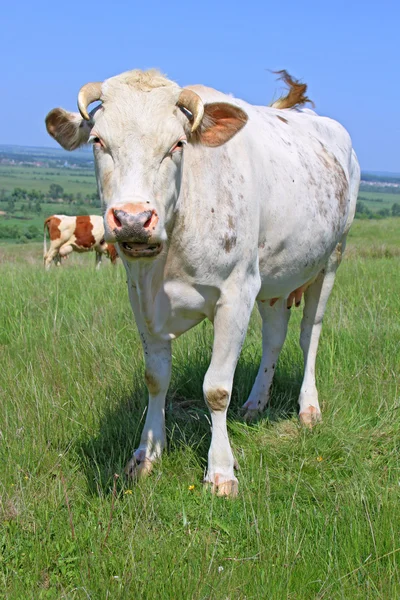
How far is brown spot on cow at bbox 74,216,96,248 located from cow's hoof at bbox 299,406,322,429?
17.1m

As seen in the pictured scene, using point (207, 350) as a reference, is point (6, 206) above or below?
below

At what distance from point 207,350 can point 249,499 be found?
2145 mm

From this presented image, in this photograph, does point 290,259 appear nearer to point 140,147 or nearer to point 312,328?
point 312,328

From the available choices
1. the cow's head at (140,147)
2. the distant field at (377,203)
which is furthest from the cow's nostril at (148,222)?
the distant field at (377,203)

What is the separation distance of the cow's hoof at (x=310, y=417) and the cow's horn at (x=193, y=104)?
2146mm

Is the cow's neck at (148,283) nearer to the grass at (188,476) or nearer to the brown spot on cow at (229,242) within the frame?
the brown spot on cow at (229,242)

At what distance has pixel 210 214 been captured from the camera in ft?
12.4

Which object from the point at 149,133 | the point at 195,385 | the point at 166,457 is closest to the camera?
the point at 149,133

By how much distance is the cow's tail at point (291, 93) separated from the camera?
593cm

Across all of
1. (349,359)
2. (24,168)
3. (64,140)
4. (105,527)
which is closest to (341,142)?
(349,359)

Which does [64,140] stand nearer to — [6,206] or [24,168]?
[6,206]

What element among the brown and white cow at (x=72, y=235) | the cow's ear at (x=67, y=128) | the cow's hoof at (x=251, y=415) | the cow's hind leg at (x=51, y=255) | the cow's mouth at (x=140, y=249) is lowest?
the cow's hind leg at (x=51, y=255)

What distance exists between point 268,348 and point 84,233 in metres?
16.9

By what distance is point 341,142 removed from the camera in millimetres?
5832
